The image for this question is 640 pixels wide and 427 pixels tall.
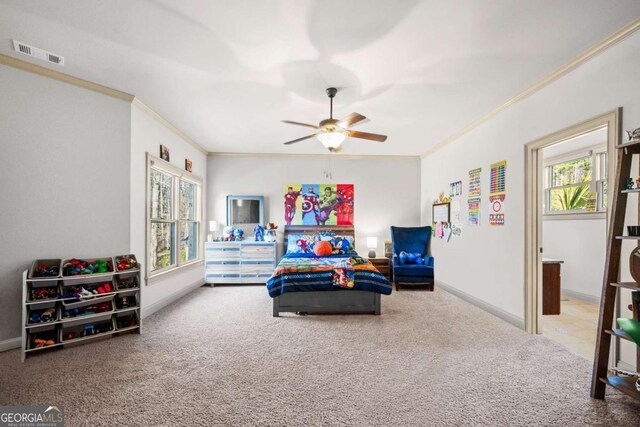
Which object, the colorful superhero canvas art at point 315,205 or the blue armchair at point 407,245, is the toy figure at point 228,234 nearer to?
the colorful superhero canvas art at point 315,205

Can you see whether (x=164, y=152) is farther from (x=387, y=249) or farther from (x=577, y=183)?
(x=577, y=183)

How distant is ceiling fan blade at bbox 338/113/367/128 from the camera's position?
280 centimetres

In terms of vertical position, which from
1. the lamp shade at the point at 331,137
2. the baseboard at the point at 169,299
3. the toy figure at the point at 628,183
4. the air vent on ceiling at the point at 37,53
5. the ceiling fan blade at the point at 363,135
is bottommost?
the baseboard at the point at 169,299

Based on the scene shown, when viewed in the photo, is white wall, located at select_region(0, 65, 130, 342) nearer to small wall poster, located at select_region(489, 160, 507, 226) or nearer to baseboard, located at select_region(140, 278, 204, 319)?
baseboard, located at select_region(140, 278, 204, 319)

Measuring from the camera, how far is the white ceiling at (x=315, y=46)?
202 centimetres

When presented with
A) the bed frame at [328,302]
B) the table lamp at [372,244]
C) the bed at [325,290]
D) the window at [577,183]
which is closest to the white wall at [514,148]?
the table lamp at [372,244]

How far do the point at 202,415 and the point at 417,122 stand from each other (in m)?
4.19

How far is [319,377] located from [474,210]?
3.28 metres

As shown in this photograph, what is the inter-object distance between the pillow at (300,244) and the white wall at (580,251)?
4174 millimetres

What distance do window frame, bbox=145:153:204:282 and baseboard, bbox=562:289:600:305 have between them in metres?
6.24

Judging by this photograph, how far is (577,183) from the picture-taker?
185 inches

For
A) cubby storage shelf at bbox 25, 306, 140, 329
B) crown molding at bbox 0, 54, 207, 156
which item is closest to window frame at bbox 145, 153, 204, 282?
crown molding at bbox 0, 54, 207, 156

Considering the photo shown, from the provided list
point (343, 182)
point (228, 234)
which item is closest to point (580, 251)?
point (343, 182)

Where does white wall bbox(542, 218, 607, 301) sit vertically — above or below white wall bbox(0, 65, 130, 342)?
below
